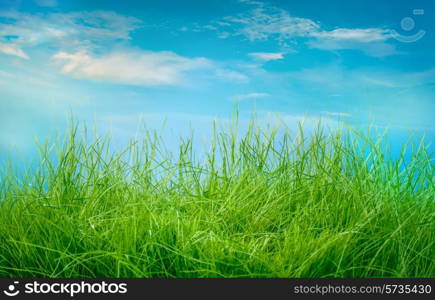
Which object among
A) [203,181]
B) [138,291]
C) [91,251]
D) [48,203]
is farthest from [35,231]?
[203,181]

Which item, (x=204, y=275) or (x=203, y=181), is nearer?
(x=204, y=275)

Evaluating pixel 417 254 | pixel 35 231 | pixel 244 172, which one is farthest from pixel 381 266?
pixel 35 231

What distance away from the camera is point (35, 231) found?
1811mm

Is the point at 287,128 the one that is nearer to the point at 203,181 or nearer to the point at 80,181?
the point at 203,181

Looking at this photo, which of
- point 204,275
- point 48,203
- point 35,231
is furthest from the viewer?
point 48,203

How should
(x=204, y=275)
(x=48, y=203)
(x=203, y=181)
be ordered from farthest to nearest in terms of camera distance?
(x=203, y=181)
(x=48, y=203)
(x=204, y=275)

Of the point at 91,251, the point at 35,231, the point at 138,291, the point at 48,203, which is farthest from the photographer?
the point at 48,203

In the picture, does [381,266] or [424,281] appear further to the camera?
[381,266]

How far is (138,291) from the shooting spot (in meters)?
1.42

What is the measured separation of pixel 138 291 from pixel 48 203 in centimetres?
71

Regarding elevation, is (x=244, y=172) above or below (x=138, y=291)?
above

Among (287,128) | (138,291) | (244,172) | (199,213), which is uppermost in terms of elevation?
(287,128)

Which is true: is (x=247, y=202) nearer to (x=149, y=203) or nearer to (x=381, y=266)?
(x=149, y=203)

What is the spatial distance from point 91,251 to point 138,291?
12.4 inches
